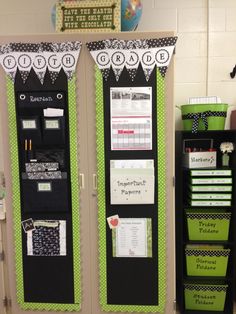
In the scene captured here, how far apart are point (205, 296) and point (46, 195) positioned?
1455 millimetres

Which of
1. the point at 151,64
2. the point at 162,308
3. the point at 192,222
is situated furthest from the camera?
the point at 192,222

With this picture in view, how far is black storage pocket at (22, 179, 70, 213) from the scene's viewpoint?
1985mm

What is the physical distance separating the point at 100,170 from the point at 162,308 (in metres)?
1.08

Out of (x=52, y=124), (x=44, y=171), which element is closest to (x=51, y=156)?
(x=44, y=171)

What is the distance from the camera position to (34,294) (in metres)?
2.09

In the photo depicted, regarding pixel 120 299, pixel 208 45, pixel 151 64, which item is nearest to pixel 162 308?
pixel 120 299

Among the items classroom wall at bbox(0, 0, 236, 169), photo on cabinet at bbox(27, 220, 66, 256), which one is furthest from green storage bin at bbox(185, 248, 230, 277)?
classroom wall at bbox(0, 0, 236, 169)

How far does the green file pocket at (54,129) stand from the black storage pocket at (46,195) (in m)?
0.29

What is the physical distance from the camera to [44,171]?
6.51 ft

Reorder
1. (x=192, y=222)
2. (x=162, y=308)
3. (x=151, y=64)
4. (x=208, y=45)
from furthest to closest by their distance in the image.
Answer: (x=208, y=45)
(x=192, y=222)
(x=162, y=308)
(x=151, y=64)

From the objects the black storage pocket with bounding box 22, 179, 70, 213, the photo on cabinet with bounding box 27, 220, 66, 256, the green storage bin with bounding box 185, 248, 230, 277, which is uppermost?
the black storage pocket with bounding box 22, 179, 70, 213

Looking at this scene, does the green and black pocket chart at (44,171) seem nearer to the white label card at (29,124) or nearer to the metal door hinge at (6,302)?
the white label card at (29,124)

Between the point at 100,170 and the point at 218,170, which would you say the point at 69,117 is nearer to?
the point at 100,170

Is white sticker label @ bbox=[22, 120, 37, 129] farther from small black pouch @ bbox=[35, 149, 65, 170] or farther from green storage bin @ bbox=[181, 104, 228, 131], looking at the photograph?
green storage bin @ bbox=[181, 104, 228, 131]
